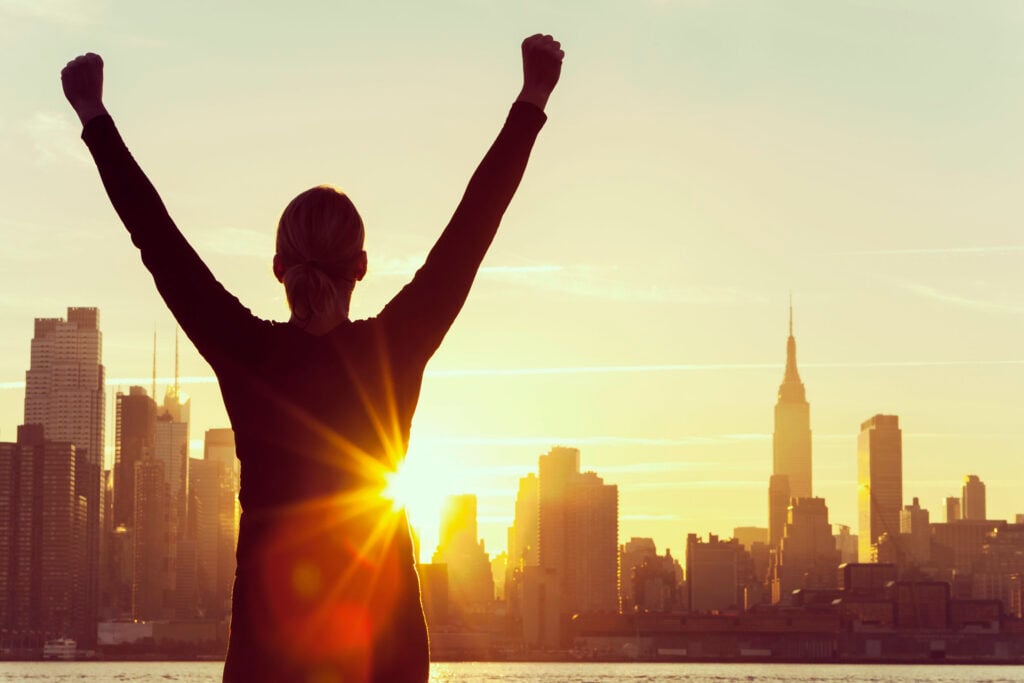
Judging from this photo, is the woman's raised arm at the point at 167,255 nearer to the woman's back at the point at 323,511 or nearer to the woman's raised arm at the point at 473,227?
the woman's back at the point at 323,511

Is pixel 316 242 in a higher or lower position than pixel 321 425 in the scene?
higher

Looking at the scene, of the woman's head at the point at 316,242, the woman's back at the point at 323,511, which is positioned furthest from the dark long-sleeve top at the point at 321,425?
the woman's head at the point at 316,242

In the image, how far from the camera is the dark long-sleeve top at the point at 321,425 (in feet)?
13.1

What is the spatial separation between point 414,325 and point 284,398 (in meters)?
0.34

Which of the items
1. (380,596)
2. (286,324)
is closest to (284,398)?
(286,324)

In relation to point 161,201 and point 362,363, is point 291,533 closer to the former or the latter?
point 362,363

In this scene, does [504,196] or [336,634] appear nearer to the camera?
[336,634]

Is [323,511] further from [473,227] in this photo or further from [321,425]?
[473,227]

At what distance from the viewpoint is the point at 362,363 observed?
4.19 metres

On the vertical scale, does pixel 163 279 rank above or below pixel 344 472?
above

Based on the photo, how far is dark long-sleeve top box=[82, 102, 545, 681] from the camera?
3.98 m

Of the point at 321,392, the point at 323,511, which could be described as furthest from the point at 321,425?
the point at 323,511

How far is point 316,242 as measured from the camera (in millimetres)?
4035

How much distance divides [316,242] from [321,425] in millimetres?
425
